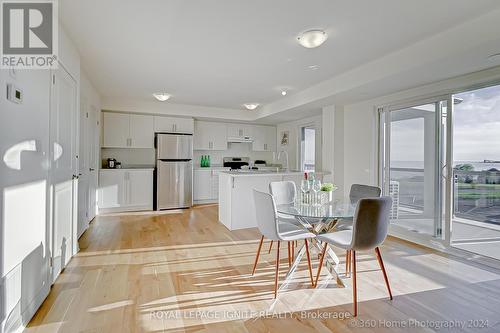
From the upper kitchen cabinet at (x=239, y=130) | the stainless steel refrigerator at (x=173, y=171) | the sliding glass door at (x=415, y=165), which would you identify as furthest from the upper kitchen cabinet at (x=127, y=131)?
the sliding glass door at (x=415, y=165)

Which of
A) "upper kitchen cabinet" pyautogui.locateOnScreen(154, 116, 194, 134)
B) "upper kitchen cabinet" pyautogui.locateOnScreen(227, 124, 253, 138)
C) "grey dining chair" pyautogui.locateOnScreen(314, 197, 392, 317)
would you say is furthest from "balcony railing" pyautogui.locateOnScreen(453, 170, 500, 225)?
"upper kitchen cabinet" pyautogui.locateOnScreen(154, 116, 194, 134)

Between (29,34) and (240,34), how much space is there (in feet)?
5.88

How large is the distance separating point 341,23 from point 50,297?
11.5 feet

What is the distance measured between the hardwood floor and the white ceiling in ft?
7.95

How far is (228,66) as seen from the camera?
3.54 meters

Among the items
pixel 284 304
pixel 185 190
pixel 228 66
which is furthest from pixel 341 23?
pixel 185 190

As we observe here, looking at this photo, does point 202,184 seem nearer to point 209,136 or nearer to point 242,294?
point 209,136

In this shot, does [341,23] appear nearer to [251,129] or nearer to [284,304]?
[284,304]

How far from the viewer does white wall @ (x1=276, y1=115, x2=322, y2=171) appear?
603cm

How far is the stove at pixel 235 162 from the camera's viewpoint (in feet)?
23.7

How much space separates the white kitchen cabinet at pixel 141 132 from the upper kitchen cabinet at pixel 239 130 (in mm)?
2053

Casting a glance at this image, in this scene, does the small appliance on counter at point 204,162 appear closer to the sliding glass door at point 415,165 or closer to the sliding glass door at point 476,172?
the sliding glass door at point 415,165

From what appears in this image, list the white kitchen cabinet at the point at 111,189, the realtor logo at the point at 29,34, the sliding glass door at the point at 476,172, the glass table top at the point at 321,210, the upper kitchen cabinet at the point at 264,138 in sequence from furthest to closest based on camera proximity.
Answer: the upper kitchen cabinet at the point at 264,138 < the white kitchen cabinet at the point at 111,189 < the sliding glass door at the point at 476,172 < the glass table top at the point at 321,210 < the realtor logo at the point at 29,34

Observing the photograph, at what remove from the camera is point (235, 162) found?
24.0 ft
